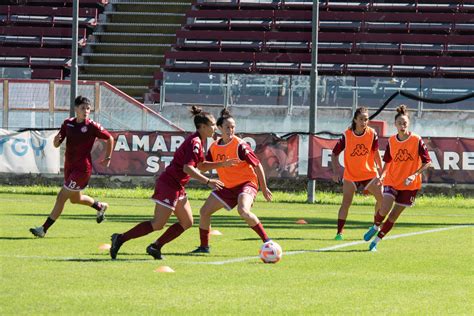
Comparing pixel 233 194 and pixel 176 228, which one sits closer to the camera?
pixel 176 228

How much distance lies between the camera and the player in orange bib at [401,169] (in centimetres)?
1596

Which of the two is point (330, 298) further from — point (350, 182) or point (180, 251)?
point (350, 182)

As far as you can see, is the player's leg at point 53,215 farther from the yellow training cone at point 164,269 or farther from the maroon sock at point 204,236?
the yellow training cone at point 164,269

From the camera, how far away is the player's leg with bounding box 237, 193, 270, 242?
45.5 ft

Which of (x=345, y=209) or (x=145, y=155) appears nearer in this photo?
(x=345, y=209)

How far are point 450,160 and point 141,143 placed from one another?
8.06 m

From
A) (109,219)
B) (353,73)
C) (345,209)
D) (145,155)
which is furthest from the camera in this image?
(353,73)

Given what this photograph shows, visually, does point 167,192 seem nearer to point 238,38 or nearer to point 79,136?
point 79,136

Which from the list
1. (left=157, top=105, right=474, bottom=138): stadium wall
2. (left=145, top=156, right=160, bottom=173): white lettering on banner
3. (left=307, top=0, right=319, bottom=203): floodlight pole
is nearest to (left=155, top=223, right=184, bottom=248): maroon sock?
(left=307, top=0, right=319, bottom=203): floodlight pole

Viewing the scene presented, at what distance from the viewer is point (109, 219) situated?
70.2 ft

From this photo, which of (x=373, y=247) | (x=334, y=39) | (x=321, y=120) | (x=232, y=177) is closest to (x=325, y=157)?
(x=321, y=120)

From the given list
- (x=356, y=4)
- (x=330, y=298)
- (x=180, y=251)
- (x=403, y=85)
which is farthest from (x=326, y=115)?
(x=330, y=298)

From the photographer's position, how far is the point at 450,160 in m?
30.2

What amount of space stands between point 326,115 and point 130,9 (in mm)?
17140
